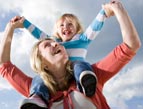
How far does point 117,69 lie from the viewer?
8.36 feet

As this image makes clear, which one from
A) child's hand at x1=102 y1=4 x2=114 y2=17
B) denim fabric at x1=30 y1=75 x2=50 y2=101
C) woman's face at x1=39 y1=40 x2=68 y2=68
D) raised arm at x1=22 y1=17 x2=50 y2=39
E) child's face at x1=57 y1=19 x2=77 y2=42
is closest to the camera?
denim fabric at x1=30 y1=75 x2=50 y2=101

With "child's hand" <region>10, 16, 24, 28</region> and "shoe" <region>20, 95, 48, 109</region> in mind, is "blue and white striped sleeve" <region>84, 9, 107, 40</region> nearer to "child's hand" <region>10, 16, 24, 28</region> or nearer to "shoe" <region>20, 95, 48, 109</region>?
"child's hand" <region>10, 16, 24, 28</region>

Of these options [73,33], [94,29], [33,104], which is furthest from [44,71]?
[73,33]

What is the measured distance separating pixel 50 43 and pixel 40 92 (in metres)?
0.47

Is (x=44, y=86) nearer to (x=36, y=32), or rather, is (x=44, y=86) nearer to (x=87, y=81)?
(x=87, y=81)

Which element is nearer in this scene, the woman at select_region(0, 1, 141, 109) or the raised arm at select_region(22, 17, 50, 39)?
the woman at select_region(0, 1, 141, 109)

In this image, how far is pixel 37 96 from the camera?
2.48m

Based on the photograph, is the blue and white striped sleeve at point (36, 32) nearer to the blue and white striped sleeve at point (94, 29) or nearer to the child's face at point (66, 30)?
the child's face at point (66, 30)

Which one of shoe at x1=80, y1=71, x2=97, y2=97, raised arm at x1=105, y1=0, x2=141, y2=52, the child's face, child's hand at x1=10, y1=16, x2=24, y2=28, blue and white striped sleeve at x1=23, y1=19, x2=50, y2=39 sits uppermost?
child's hand at x1=10, y1=16, x2=24, y2=28

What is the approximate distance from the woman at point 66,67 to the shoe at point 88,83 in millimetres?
59

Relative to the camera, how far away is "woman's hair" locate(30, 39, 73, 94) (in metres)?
2.61

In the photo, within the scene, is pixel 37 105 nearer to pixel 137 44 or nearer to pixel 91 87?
pixel 91 87

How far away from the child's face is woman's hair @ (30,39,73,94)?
3.19 feet

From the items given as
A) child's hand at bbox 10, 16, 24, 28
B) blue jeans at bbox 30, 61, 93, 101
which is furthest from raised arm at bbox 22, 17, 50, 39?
blue jeans at bbox 30, 61, 93, 101
